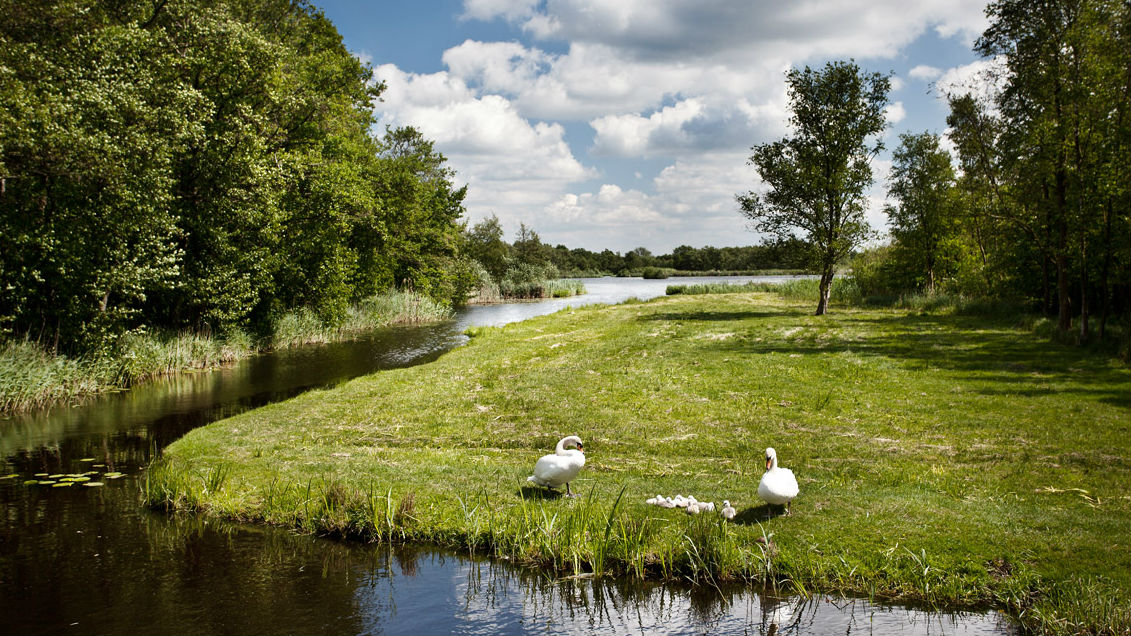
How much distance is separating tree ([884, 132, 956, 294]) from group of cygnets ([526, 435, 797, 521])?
124 feet

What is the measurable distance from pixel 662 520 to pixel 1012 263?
3029 centimetres

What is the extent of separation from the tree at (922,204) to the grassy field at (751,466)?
2217 centimetres

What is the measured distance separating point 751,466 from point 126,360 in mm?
21568

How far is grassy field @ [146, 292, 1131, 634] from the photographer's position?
25.8 ft

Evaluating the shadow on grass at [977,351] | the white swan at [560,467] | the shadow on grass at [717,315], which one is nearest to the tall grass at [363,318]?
the shadow on grass at [717,315]

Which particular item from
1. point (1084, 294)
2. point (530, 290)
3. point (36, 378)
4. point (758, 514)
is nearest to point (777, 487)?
point (758, 514)

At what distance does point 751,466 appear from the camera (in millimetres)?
11680

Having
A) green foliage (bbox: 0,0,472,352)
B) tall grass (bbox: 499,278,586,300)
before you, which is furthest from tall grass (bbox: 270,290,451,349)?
tall grass (bbox: 499,278,586,300)

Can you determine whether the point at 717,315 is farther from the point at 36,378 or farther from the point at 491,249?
the point at 491,249

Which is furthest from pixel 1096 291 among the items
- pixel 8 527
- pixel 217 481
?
pixel 8 527

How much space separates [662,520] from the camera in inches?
352

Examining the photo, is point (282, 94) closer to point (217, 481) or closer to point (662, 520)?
point (217, 481)

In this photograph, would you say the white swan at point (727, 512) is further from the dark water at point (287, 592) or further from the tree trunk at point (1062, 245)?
the tree trunk at point (1062, 245)

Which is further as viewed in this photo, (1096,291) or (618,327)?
(618,327)
